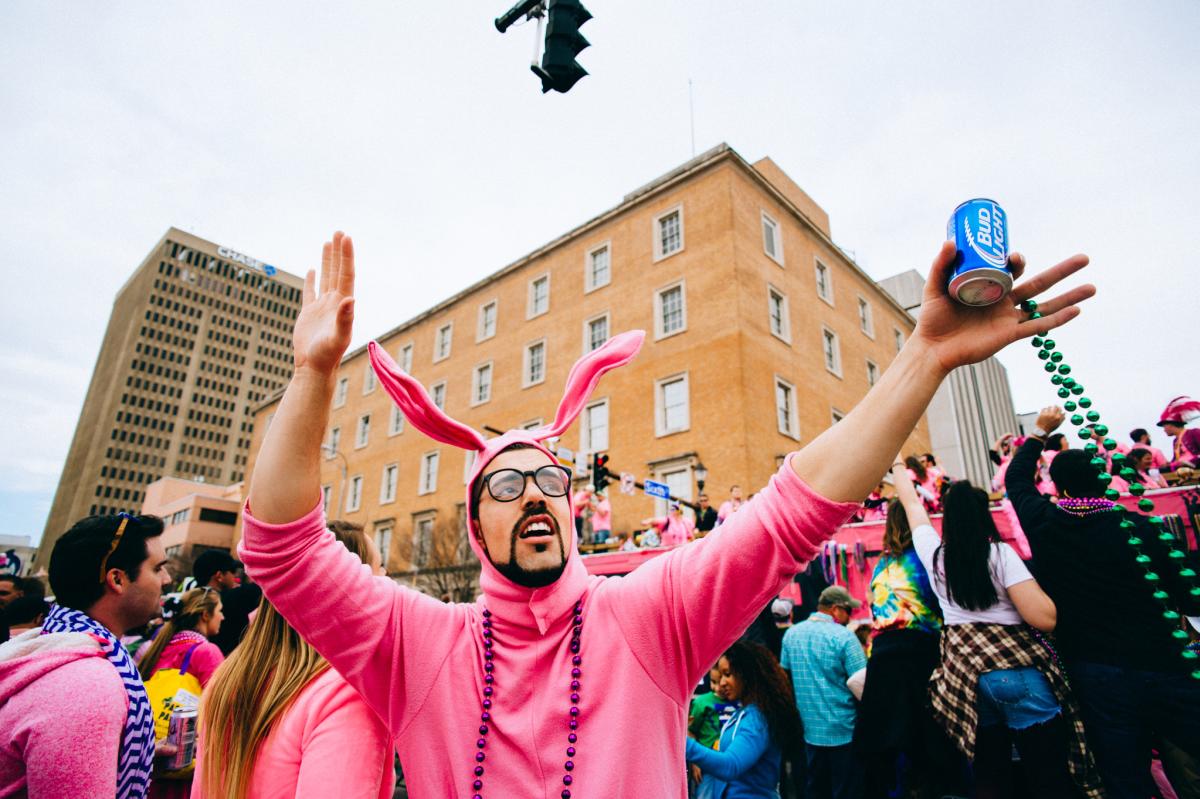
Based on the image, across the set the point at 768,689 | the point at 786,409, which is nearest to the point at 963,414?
the point at 786,409

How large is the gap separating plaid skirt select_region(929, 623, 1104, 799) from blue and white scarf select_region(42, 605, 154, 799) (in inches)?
138

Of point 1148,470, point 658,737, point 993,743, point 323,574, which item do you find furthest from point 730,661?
point 1148,470

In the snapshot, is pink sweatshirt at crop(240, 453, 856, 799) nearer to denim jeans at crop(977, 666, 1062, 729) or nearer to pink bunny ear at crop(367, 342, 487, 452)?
pink bunny ear at crop(367, 342, 487, 452)

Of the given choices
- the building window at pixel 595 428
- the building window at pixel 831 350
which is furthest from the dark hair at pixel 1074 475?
the building window at pixel 831 350

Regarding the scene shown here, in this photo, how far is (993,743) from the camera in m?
3.22

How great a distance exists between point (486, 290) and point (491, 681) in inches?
1242

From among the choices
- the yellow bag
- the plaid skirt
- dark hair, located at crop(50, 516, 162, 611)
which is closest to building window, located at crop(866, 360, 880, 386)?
the plaid skirt

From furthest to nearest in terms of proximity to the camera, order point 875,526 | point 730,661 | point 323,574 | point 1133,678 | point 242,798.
→ point 875,526 → point 730,661 → point 1133,678 → point 242,798 → point 323,574

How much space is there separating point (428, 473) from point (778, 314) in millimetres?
17502

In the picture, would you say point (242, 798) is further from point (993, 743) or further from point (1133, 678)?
point (1133, 678)

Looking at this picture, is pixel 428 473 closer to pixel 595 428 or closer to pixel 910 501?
pixel 595 428

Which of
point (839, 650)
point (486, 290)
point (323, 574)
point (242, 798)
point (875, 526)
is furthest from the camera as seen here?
point (486, 290)

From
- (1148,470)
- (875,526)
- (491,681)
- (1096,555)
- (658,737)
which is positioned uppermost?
(1148,470)

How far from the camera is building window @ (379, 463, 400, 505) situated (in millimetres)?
32656
